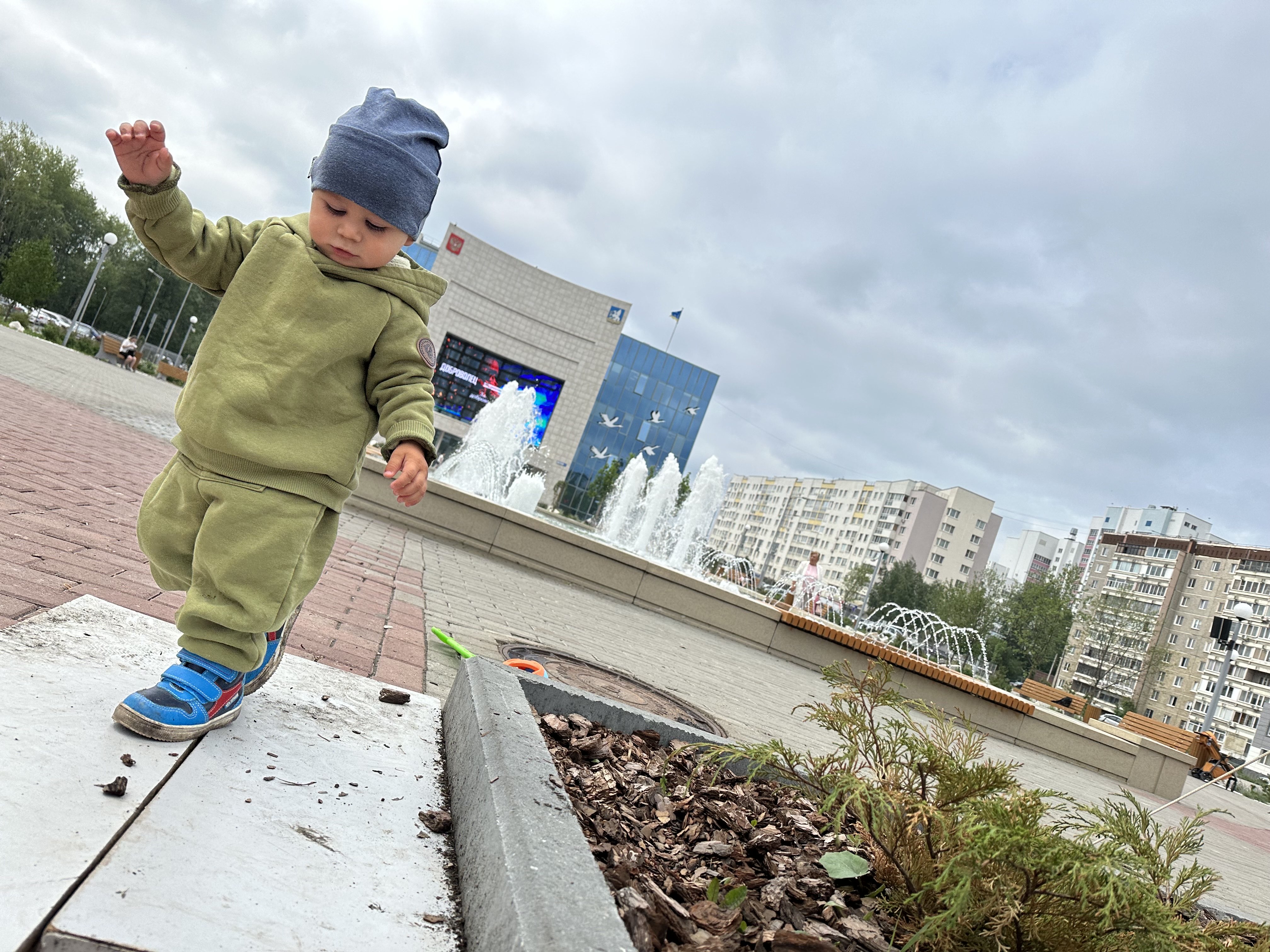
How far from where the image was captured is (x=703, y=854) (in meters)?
1.83

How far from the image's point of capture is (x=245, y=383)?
1.77 m

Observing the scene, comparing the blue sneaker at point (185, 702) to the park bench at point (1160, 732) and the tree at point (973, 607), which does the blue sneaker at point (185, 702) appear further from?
the tree at point (973, 607)

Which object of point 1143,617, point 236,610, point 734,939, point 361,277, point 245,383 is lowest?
point 734,939

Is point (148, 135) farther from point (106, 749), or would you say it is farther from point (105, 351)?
point (105, 351)

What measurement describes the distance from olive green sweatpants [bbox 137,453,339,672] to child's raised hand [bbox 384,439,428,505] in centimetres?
20

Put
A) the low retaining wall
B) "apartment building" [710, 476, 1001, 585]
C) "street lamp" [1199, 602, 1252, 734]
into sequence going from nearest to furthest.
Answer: the low retaining wall < "street lamp" [1199, 602, 1252, 734] < "apartment building" [710, 476, 1001, 585]

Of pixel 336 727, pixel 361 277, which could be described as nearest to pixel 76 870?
pixel 336 727

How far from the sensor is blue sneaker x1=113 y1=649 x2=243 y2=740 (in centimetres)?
169

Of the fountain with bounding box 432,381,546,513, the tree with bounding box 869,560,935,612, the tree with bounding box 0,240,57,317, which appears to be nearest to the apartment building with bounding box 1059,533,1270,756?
the tree with bounding box 869,560,935,612

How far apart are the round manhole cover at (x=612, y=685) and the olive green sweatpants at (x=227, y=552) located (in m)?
2.23

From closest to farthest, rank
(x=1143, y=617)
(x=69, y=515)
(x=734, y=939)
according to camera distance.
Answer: (x=734, y=939) < (x=69, y=515) < (x=1143, y=617)

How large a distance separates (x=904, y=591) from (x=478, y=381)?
40827 mm

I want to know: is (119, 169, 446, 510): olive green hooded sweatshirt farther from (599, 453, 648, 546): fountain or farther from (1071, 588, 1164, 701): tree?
(1071, 588, 1164, 701): tree

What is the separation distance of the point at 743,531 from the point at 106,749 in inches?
5913
